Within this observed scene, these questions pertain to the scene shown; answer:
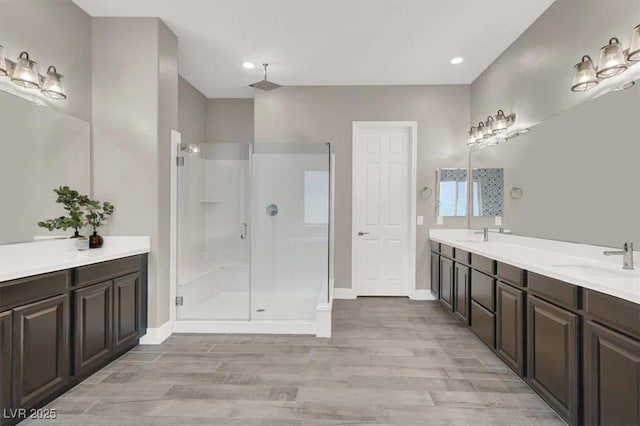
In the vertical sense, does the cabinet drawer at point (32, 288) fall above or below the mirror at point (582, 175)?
below

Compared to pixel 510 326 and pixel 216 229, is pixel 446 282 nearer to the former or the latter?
pixel 510 326

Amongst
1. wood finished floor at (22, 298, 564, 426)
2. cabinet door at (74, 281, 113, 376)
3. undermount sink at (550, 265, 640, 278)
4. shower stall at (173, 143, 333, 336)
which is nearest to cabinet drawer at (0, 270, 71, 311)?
cabinet door at (74, 281, 113, 376)

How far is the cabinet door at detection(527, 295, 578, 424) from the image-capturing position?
1674 millimetres

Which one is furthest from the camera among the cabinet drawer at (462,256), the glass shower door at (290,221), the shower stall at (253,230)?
the glass shower door at (290,221)

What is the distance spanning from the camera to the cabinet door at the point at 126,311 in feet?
8.29

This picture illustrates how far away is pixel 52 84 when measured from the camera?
7.98 feet

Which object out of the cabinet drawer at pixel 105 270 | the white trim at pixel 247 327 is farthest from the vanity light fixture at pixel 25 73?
the white trim at pixel 247 327

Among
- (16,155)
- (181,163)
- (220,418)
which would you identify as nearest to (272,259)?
(181,163)

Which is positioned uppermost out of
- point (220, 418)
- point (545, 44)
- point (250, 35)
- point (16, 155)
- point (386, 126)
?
point (250, 35)

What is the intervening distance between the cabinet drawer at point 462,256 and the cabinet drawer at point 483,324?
0.39m

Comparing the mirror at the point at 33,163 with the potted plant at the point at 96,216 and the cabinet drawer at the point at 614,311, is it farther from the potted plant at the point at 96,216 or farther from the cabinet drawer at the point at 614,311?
the cabinet drawer at the point at 614,311

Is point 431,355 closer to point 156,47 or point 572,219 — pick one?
point 572,219

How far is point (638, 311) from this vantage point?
1.32 m

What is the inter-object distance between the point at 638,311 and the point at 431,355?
5.35ft
